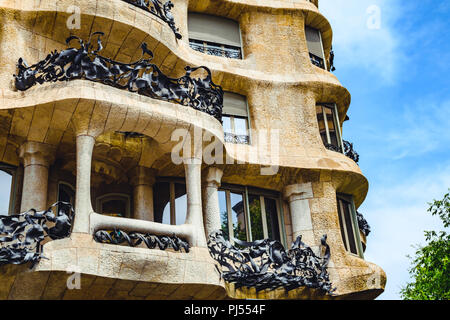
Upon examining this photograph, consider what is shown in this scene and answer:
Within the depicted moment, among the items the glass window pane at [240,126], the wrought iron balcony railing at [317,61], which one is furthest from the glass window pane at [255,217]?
the wrought iron balcony railing at [317,61]

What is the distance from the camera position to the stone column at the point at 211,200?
13609 millimetres

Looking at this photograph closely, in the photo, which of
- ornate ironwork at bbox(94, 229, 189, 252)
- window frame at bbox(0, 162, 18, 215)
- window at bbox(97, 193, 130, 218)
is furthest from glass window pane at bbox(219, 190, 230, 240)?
window frame at bbox(0, 162, 18, 215)

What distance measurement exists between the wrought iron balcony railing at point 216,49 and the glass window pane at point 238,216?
4.60 metres

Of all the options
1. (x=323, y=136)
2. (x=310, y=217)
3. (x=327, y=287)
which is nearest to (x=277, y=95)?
(x=323, y=136)

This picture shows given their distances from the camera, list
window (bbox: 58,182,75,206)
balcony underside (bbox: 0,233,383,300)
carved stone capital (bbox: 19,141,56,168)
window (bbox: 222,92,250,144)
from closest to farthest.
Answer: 1. balcony underside (bbox: 0,233,383,300)
2. carved stone capital (bbox: 19,141,56,168)
3. window (bbox: 58,182,75,206)
4. window (bbox: 222,92,250,144)

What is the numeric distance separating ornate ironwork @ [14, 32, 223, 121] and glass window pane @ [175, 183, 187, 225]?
86.6 inches

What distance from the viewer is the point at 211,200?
46.2ft

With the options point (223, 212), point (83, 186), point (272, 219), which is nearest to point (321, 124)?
point (272, 219)

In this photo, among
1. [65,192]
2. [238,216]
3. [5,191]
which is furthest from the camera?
[238,216]

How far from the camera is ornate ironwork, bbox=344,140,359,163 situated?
17428mm

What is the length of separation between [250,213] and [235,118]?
2916 mm

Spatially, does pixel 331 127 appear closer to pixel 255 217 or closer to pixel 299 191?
pixel 299 191

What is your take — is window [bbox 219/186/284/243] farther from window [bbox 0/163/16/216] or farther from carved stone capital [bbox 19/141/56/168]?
window [bbox 0/163/16/216]
